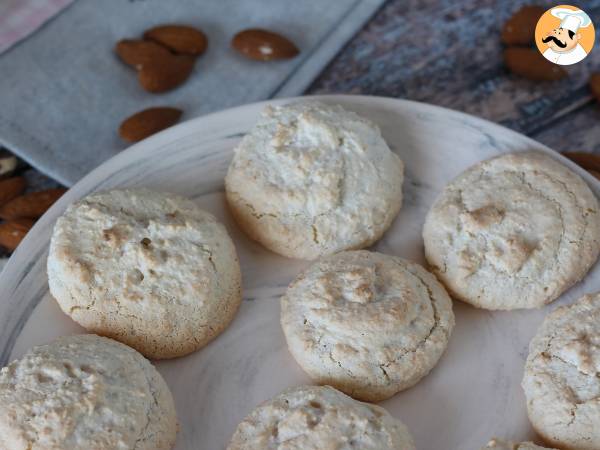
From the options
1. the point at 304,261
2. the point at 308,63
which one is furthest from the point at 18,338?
the point at 308,63

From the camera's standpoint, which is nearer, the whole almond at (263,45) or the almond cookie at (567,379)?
the almond cookie at (567,379)

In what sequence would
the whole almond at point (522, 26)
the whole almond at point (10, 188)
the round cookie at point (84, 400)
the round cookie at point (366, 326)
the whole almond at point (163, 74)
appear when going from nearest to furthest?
the round cookie at point (84, 400)
the round cookie at point (366, 326)
the whole almond at point (10, 188)
the whole almond at point (163, 74)
the whole almond at point (522, 26)

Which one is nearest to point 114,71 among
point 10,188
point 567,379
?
point 10,188

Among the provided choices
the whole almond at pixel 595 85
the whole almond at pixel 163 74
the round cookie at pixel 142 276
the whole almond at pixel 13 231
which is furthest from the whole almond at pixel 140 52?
the whole almond at pixel 595 85

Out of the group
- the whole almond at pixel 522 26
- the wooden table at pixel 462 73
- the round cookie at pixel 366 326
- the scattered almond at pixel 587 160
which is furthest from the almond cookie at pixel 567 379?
the whole almond at pixel 522 26

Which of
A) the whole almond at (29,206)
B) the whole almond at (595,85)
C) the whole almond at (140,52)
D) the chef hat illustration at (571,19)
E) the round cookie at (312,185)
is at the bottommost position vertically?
the whole almond at (29,206)

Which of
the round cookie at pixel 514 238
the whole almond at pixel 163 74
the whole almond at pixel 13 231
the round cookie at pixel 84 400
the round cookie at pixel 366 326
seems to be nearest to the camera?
the round cookie at pixel 84 400

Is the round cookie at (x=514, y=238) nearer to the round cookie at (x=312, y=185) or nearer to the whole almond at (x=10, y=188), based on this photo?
the round cookie at (x=312, y=185)

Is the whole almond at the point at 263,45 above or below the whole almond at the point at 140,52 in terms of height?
above
